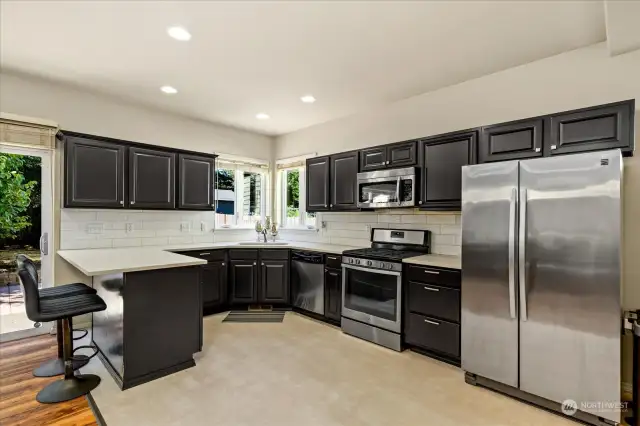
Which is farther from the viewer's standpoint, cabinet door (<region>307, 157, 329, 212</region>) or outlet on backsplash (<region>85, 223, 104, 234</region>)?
cabinet door (<region>307, 157, 329, 212</region>)

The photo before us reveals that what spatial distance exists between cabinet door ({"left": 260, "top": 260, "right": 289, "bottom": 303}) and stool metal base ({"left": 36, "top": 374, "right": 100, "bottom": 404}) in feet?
7.30

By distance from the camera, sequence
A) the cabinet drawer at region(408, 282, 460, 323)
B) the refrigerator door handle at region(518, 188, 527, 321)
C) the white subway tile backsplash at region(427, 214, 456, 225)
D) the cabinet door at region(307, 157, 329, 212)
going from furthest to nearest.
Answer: the cabinet door at region(307, 157, 329, 212)
the white subway tile backsplash at region(427, 214, 456, 225)
the cabinet drawer at region(408, 282, 460, 323)
the refrigerator door handle at region(518, 188, 527, 321)

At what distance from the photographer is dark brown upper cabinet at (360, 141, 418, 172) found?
3650 millimetres

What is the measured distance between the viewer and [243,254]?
4.66 m

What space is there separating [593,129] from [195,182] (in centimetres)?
434

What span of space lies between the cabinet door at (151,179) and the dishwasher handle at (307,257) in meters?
1.76

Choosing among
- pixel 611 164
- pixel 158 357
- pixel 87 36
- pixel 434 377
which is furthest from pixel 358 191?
pixel 87 36

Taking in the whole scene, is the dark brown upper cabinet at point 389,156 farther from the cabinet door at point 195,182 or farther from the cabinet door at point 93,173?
the cabinet door at point 93,173

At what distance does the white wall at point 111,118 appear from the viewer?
354 centimetres

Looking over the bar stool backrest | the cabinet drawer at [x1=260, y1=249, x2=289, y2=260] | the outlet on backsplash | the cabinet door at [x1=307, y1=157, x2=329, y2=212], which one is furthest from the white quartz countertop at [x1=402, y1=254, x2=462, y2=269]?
the outlet on backsplash

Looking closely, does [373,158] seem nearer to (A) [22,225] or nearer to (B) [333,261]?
(B) [333,261]

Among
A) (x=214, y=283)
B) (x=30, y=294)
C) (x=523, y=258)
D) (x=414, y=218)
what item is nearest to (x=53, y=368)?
(x=30, y=294)

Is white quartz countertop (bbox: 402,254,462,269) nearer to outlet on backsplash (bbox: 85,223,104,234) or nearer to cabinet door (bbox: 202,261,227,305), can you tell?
cabinet door (bbox: 202,261,227,305)

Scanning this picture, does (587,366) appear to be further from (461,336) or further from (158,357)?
(158,357)
